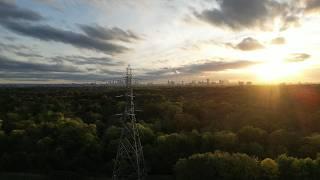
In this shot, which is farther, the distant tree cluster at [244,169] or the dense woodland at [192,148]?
the dense woodland at [192,148]

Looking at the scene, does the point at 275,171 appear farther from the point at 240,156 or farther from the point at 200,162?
the point at 200,162

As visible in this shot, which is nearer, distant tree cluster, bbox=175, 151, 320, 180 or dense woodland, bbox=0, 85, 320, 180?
distant tree cluster, bbox=175, 151, 320, 180

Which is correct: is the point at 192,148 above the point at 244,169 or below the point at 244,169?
above

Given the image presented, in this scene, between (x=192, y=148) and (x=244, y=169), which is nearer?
(x=244, y=169)

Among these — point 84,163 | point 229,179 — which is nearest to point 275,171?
point 229,179

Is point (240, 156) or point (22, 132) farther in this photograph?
point (22, 132)

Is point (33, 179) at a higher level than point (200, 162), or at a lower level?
lower

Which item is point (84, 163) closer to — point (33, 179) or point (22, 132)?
point (33, 179)

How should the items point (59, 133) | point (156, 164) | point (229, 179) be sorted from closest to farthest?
point (229, 179)
point (156, 164)
point (59, 133)

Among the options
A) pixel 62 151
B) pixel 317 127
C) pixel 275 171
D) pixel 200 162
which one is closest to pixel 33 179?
pixel 62 151

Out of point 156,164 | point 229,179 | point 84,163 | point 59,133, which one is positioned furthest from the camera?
point 59,133
